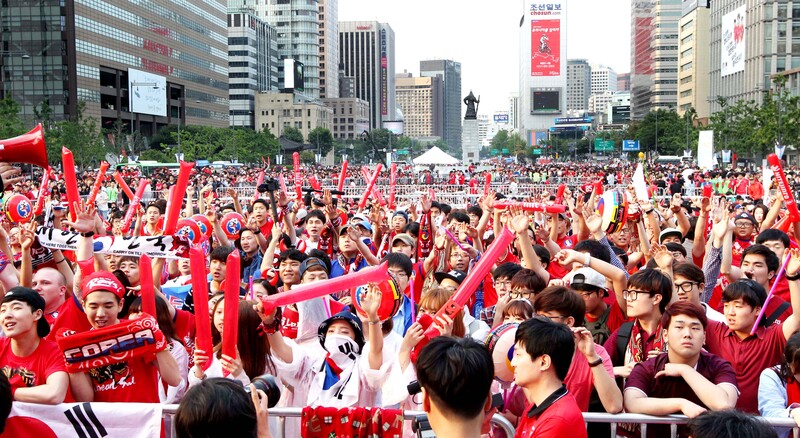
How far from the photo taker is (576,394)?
13.7 ft

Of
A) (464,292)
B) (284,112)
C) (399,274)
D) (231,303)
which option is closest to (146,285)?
(231,303)

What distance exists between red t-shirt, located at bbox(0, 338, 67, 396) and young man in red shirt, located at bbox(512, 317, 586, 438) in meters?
2.43

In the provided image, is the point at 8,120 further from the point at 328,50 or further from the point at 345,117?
the point at 345,117

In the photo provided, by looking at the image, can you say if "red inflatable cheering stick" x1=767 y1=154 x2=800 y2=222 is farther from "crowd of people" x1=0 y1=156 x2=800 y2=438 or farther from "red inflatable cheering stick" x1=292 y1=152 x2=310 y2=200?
"red inflatable cheering stick" x1=292 y1=152 x2=310 y2=200

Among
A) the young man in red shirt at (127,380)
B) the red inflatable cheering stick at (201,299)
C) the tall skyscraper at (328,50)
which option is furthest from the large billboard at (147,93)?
the tall skyscraper at (328,50)

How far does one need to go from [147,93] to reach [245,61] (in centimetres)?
5205

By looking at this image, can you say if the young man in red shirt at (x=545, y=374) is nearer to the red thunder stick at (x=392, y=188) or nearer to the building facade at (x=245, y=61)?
the red thunder stick at (x=392, y=188)

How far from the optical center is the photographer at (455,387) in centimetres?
331

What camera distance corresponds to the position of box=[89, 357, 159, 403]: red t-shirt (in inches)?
174

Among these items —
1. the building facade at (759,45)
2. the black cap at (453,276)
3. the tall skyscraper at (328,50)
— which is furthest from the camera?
the tall skyscraper at (328,50)

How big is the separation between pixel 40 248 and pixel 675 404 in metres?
5.39

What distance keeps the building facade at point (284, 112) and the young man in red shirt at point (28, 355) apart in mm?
133178

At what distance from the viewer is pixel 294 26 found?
155 meters

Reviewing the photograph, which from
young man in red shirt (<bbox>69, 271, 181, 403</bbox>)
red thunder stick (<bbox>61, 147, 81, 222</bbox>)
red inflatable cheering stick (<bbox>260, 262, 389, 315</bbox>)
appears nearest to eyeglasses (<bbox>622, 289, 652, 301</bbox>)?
red inflatable cheering stick (<bbox>260, 262, 389, 315</bbox>)
